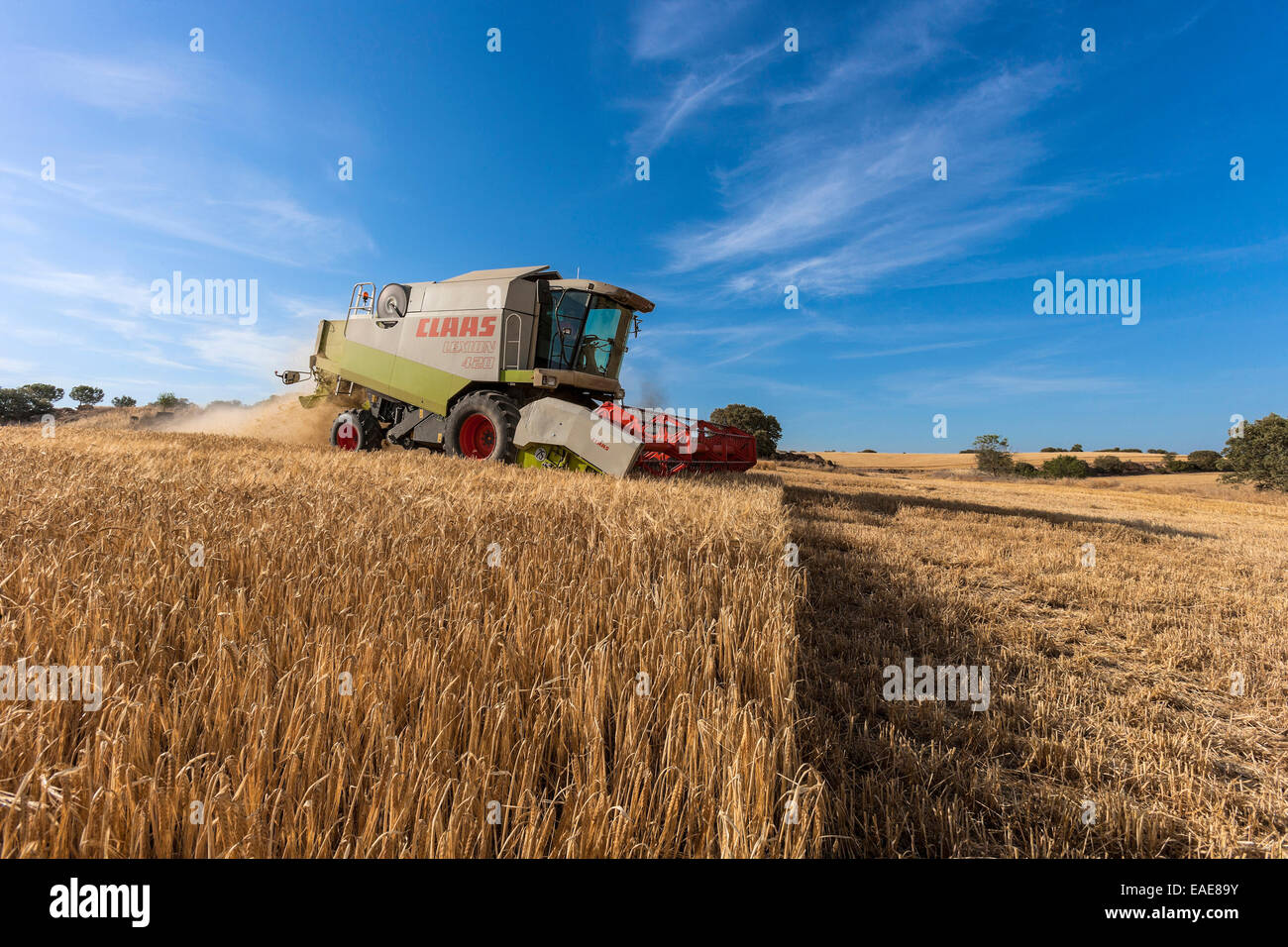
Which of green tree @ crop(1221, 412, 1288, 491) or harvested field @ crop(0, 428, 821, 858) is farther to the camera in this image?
green tree @ crop(1221, 412, 1288, 491)

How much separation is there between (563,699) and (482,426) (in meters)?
9.45

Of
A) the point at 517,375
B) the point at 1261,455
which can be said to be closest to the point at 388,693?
the point at 517,375

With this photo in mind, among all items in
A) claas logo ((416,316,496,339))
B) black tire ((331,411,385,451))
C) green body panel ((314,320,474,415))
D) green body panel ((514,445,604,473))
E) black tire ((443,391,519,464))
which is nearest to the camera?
green body panel ((514,445,604,473))

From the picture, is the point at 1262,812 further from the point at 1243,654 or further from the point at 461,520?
the point at 461,520

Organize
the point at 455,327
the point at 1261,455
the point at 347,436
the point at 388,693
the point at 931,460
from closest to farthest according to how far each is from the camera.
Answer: the point at 388,693
the point at 455,327
the point at 347,436
the point at 1261,455
the point at 931,460

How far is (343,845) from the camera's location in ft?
3.38

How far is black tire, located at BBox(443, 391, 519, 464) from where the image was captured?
953 cm

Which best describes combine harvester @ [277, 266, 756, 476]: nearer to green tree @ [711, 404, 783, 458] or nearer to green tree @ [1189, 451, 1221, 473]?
green tree @ [711, 404, 783, 458]

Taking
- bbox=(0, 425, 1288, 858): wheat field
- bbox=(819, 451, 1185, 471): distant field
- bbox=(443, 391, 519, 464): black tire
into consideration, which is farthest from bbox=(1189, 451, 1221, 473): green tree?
bbox=(443, 391, 519, 464): black tire

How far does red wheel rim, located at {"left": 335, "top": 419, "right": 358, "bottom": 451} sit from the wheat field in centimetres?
774

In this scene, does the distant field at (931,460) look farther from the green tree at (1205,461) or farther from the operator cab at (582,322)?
the operator cab at (582,322)

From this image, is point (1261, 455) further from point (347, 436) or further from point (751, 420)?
point (347, 436)

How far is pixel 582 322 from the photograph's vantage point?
10633 mm
